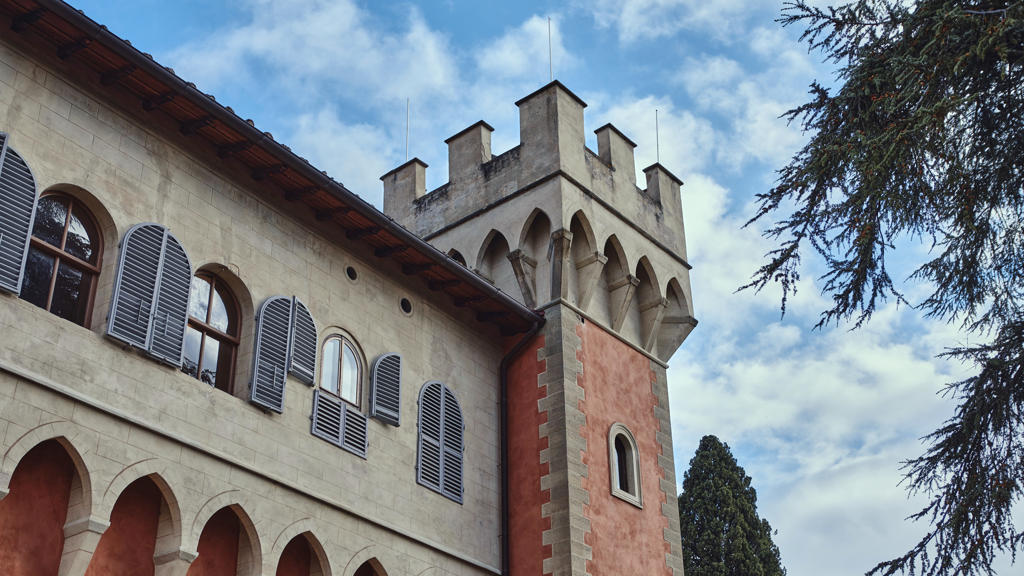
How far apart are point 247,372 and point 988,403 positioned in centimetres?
777

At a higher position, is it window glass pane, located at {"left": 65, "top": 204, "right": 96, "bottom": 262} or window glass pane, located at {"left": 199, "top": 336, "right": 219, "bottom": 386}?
window glass pane, located at {"left": 65, "top": 204, "right": 96, "bottom": 262}

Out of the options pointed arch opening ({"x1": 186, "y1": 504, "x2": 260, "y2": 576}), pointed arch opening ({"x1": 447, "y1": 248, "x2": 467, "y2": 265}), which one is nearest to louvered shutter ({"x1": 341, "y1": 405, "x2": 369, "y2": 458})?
pointed arch opening ({"x1": 186, "y1": 504, "x2": 260, "y2": 576})

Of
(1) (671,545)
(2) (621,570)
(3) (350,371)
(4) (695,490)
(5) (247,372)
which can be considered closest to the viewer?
(5) (247,372)

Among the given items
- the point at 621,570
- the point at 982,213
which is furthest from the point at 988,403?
the point at 621,570

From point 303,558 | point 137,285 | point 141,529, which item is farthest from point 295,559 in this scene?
point 137,285

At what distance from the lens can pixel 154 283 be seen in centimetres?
1259

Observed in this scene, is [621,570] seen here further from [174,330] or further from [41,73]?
[41,73]

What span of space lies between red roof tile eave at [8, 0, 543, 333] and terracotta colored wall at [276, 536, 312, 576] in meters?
4.23

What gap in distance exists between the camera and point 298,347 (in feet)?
46.9

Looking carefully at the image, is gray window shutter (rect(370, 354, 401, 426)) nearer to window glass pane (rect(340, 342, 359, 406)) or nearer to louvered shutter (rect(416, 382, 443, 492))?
window glass pane (rect(340, 342, 359, 406))

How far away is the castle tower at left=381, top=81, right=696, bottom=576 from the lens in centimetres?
1680

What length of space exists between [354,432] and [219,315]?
7.41 feet

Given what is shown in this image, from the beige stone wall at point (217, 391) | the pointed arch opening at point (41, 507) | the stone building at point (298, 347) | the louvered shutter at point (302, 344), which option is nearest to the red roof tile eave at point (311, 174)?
the stone building at point (298, 347)

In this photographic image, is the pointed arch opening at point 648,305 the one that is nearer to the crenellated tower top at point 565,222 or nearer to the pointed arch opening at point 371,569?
the crenellated tower top at point 565,222
